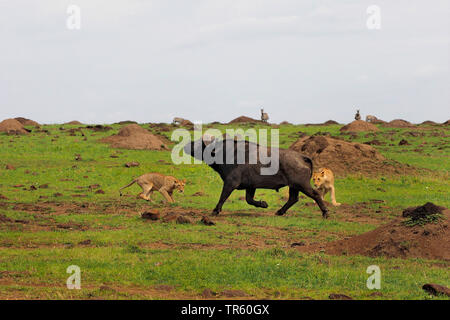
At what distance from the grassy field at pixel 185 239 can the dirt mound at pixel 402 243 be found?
0.47 meters

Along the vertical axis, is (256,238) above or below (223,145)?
below

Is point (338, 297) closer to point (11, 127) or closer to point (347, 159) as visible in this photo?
point (347, 159)

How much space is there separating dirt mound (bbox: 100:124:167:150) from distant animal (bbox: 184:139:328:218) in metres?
19.5

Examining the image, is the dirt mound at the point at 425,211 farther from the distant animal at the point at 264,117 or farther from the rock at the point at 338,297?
the distant animal at the point at 264,117

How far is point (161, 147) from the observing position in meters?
38.8

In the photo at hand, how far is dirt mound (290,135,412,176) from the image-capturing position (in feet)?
97.4

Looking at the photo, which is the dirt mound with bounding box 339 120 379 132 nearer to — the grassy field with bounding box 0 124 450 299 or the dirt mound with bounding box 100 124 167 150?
the dirt mound with bounding box 100 124 167 150

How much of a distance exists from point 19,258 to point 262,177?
8.61 metres

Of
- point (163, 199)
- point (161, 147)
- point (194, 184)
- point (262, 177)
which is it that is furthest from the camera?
point (161, 147)

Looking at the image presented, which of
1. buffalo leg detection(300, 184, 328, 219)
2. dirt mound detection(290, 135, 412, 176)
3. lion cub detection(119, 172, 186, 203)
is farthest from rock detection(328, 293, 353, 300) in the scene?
dirt mound detection(290, 135, 412, 176)

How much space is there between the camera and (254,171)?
18.2m

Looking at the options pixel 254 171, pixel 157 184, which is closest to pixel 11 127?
pixel 157 184

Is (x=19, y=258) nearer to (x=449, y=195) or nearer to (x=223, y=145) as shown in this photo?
(x=223, y=145)
